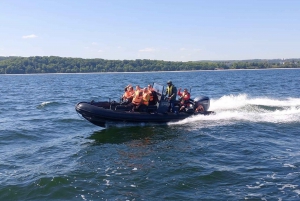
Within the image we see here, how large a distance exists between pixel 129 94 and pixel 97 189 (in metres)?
7.17

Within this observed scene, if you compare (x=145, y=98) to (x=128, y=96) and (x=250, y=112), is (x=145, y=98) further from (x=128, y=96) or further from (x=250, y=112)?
(x=250, y=112)

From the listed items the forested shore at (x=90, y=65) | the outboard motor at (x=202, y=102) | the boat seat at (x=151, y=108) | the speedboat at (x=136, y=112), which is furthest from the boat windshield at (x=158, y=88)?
the forested shore at (x=90, y=65)

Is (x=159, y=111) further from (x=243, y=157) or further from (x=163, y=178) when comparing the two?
(x=163, y=178)

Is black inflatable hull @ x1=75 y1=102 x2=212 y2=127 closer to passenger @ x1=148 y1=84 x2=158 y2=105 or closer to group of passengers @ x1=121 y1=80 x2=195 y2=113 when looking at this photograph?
group of passengers @ x1=121 y1=80 x2=195 y2=113

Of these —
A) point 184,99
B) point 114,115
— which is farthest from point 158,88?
point 114,115

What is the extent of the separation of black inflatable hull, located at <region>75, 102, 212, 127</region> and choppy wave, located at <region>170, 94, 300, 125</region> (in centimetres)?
78

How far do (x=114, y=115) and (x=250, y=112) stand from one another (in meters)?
7.50

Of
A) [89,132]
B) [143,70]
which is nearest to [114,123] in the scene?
[89,132]

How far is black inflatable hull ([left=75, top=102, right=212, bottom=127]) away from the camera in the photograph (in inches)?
525

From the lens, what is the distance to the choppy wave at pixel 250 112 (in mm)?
15641

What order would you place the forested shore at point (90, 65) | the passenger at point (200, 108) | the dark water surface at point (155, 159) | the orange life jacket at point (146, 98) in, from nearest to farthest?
1. the dark water surface at point (155, 159)
2. the orange life jacket at point (146, 98)
3. the passenger at point (200, 108)
4. the forested shore at point (90, 65)

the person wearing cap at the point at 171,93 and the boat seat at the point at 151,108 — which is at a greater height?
the person wearing cap at the point at 171,93

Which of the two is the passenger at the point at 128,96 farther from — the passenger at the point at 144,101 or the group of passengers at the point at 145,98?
the passenger at the point at 144,101

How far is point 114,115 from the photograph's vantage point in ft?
44.9
